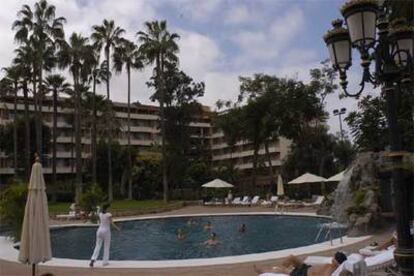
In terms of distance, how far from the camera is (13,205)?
16125mm

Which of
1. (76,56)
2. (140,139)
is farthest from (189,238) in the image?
(140,139)

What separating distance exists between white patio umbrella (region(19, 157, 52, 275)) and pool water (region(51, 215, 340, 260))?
6.18 m

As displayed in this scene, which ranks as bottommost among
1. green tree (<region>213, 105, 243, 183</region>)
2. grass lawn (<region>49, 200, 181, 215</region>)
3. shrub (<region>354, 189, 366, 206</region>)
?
grass lawn (<region>49, 200, 181, 215</region>)

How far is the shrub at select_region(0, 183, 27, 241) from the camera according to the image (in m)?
16.1

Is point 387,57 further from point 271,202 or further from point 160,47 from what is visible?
point 160,47

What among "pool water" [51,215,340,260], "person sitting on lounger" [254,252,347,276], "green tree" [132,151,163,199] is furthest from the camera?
"green tree" [132,151,163,199]

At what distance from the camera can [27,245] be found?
9.27 meters

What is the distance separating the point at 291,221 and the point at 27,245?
1837 centimetres

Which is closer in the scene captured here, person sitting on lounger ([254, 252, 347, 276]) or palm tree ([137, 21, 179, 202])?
person sitting on lounger ([254, 252, 347, 276])

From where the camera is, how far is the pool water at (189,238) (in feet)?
53.4

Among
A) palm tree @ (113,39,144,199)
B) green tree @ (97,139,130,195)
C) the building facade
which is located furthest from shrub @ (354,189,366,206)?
green tree @ (97,139,130,195)

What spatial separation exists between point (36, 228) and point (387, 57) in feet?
23.3

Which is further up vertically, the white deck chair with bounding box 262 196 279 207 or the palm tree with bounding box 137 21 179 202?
the palm tree with bounding box 137 21 179 202

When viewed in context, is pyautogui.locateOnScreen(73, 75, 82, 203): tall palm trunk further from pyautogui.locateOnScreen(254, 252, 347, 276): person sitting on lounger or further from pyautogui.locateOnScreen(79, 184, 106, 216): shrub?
pyautogui.locateOnScreen(254, 252, 347, 276): person sitting on lounger
